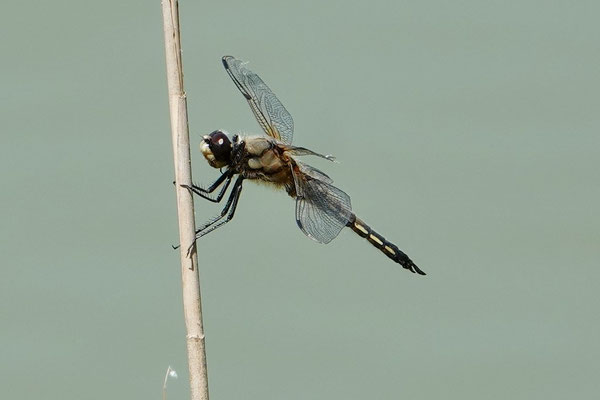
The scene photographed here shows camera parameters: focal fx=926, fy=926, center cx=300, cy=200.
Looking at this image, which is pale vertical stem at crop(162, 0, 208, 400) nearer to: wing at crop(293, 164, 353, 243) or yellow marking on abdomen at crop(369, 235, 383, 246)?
wing at crop(293, 164, 353, 243)

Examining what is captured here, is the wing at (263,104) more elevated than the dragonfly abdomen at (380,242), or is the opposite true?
the wing at (263,104)

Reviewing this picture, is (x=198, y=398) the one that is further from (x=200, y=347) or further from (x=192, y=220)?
(x=192, y=220)

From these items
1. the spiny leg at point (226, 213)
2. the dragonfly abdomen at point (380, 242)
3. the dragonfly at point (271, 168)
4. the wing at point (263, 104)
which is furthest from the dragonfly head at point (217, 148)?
the dragonfly abdomen at point (380, 242)

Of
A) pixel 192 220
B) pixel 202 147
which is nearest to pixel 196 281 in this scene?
pixel 192 220

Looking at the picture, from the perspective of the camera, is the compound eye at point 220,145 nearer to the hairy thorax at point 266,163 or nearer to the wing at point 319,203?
the hairy thorax at point 266,163

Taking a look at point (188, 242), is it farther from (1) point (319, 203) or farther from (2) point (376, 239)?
(2) point (376, 239)

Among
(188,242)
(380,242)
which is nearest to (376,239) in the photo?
(380,242)

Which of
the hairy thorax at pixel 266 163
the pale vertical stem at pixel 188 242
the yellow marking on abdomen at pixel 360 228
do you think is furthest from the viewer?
the yellow marking on abdomen at pixel 360 228

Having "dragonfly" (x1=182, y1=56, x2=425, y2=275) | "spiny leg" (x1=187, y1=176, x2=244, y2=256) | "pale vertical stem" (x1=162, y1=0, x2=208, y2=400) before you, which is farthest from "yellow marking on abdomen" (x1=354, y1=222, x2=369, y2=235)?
"pale vertical stem" (x1=162, y1=0, x2=208, y2=400)

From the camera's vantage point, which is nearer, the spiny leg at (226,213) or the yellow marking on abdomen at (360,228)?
the spiny leg at (226,213)
